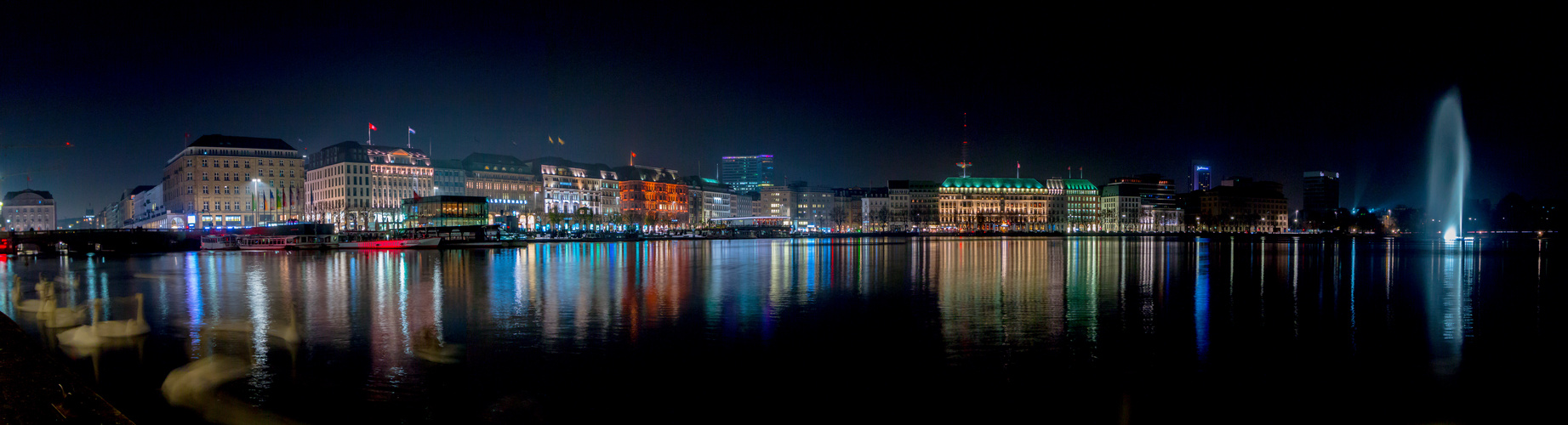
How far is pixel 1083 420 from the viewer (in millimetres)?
10234

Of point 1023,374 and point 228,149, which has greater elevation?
point 228,149

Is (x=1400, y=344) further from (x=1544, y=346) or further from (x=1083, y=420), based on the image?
(x=1083, y=420)

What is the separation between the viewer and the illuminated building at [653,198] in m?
173

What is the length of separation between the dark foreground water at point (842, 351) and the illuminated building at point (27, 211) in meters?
180

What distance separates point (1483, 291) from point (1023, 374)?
26.1 metres

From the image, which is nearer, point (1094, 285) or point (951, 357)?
point (951, 357)

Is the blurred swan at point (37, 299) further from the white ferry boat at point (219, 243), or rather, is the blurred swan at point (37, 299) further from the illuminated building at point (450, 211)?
the illuminated building at point (450, 211)

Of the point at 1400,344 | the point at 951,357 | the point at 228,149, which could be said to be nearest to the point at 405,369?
the point at 951,357

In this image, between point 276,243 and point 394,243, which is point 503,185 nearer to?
point 276,243

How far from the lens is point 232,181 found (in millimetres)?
126688

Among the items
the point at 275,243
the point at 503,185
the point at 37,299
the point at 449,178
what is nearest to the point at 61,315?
the point at 37,299

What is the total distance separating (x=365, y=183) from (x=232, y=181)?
19887 millimetres

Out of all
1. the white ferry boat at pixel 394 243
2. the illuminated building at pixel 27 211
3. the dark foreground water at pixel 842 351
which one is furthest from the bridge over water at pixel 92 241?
the illuminated building at pixel 27 211

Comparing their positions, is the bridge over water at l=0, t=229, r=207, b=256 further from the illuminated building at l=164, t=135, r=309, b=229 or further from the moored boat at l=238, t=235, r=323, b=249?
the illuminated building at l=164, t=135, r=309, b=229
